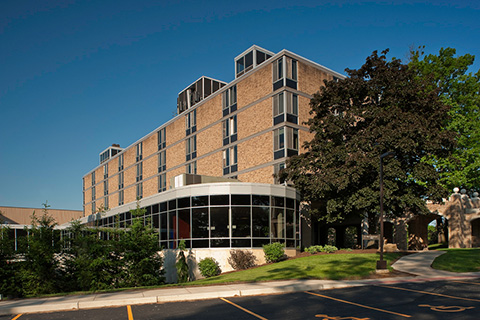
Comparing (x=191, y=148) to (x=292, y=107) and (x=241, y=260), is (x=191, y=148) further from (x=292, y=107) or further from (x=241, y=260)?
(x=241, y=260)

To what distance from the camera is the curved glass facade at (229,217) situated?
86.5 feet

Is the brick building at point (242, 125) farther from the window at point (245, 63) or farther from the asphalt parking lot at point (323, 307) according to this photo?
the asphalt parking lot at point (323, 307)

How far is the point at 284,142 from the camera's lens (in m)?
34.0

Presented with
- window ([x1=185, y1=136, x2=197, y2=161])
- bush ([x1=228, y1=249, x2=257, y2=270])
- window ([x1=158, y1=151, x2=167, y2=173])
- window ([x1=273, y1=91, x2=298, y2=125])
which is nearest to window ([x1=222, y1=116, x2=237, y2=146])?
window ([x1=273, y1=91, x2=298, y2=125])

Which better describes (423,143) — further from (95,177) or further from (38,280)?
(95,177)

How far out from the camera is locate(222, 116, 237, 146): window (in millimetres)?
39981

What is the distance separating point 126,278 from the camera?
19.4 meters

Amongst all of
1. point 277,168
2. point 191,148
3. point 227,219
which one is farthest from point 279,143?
point 191,148

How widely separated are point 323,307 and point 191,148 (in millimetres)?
36812

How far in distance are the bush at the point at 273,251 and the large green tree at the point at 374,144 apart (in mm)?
4879

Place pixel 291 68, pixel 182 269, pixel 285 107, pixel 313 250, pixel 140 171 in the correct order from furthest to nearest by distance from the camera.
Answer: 1. pixel 140 171
2. pixel 291 68
3. pixel 285 107
4. pixel 313 250
5. pixel 182 269

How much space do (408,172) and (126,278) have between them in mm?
20529

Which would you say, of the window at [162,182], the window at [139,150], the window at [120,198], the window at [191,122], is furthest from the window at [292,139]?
the window at [120,198]

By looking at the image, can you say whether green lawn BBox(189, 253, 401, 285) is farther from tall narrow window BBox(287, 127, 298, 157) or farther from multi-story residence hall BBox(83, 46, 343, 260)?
tall narrow window BBox(287, 127, 298, 157)
